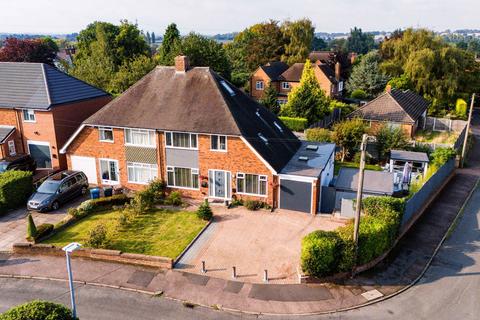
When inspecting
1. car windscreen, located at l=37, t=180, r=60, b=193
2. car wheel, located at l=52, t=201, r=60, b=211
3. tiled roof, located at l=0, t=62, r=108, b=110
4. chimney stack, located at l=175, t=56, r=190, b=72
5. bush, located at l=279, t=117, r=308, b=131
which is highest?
chimney stack, located at l=175, t=56, r=190, b=72

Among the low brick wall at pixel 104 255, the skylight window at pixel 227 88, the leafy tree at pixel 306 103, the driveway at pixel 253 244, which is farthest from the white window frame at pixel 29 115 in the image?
the leafy tree at pixel 306 103

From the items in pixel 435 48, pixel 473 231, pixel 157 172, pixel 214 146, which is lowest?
pixel 473 231

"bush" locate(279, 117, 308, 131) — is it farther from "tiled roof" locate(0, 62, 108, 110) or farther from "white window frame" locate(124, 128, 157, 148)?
"tiled roof" locate(0, 62, 108, 110)

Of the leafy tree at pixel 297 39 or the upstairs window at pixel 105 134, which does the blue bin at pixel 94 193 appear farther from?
the leafy tree at pixel 297 39

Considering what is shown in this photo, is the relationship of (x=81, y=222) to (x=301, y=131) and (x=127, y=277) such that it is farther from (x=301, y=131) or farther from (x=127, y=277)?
(x=301, y=131)

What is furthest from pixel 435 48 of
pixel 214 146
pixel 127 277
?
pixel 127 277

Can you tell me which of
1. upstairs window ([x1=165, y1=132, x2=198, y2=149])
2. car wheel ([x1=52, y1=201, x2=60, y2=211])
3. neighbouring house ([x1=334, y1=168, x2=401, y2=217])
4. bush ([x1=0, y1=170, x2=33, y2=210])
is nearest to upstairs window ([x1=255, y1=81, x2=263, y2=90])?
neighbouring house ([x1=334, y1=168, x2=401, y2=217])

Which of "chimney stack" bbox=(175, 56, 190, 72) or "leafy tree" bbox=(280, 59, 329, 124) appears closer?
"chimney stack" bbox=(175, 56, 190, 72)
